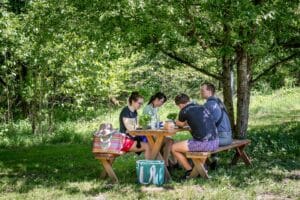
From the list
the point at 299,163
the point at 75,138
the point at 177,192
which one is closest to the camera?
the point at 177,192

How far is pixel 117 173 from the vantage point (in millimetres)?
8867

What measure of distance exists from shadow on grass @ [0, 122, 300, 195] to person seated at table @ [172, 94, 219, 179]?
1.69 feet

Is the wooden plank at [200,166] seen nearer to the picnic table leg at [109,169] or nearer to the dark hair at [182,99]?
the dark hair at [182,99]

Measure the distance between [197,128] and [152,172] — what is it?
40.3 inches

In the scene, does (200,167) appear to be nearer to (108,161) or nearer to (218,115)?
(218,115)

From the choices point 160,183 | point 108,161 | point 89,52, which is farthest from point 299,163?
point 89,52

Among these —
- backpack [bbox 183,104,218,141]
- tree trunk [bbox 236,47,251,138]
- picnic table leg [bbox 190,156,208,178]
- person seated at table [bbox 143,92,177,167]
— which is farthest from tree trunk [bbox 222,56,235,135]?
picnic table leg [bbox 190,156,208,178]

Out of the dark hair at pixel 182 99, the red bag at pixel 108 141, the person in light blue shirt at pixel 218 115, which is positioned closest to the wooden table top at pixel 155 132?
the red bag at pixel 108 141

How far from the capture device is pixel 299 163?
360 inches

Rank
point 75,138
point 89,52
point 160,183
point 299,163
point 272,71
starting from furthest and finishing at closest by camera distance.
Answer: point 75,138 → point 89,52 → point 272,71 → point 299,163 → point 160,183

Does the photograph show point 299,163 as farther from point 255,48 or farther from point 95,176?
point 95,176

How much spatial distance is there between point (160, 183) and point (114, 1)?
320 centimetres

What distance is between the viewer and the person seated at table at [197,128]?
7832mm

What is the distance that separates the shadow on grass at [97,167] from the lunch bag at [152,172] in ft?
0.67
